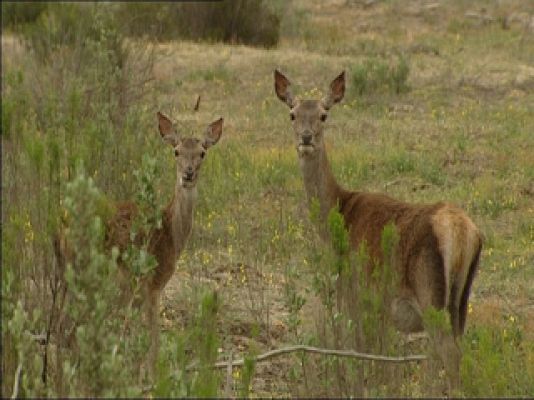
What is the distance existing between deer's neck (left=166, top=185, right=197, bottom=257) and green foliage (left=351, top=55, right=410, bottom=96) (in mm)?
10582

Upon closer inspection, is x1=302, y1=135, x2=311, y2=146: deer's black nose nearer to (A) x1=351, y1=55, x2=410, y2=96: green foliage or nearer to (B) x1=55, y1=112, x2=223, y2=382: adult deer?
(B) x1=55, y1=112, x2=223, y2=382: adult deer

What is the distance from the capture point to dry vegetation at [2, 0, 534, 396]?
24.0ft

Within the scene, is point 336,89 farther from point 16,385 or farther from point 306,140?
point 16,385

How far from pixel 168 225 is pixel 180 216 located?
118 mm

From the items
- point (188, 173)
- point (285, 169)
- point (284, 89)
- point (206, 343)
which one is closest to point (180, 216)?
point (188, 173)

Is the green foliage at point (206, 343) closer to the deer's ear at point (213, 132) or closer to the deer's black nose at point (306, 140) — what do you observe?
the deer's black nose at point (306, 140)

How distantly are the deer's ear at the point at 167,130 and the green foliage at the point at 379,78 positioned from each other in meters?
9.82

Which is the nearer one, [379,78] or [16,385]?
[16,385]

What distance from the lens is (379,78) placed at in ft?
66.5

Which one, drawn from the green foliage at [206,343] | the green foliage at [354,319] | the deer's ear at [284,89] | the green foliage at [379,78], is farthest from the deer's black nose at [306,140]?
the green foliage at [379,78]

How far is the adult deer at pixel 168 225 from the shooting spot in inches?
353

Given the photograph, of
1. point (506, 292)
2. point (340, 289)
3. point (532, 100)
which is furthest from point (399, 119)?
point (340, 289)

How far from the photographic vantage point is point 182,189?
9.89 meters

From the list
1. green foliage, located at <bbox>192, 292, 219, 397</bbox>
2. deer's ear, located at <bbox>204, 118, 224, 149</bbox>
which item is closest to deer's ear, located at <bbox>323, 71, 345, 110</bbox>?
deer's ear, located at <bbox>204, 118, 224, 149</bbox>
